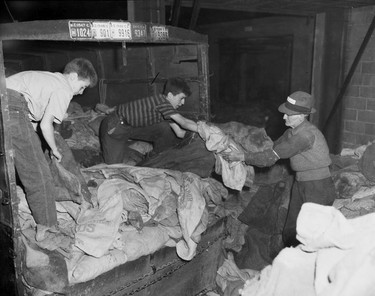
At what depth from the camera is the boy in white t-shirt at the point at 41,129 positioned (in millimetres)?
3320

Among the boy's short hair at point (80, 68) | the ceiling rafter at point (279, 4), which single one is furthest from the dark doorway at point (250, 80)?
the boy's short hair at point (80, 68)

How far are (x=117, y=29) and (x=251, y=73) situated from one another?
39.0 ft

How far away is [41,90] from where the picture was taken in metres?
3.62

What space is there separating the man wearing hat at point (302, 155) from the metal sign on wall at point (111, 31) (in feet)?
5.70

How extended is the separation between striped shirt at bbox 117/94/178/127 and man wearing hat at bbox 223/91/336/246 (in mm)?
1243

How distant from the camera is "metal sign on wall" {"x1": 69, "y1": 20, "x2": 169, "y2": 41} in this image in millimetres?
3555

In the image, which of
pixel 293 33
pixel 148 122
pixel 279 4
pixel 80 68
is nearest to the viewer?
pixel 80 68

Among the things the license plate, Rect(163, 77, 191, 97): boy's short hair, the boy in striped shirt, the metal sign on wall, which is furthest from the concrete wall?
the license plate

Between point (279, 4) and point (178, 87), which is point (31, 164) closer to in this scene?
point (178, 87)

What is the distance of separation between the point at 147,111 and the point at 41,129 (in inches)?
90.9

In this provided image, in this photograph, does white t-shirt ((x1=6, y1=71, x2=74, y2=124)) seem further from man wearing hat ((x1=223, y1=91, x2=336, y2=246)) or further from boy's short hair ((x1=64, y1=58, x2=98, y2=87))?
man wearing hat ((x1=223, y1=91, x2=336, y2=246))

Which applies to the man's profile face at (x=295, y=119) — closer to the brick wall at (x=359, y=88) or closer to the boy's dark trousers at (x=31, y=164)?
the boy's dark trousers at (x=31, y=164)

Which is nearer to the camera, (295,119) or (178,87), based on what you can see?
(295,119)

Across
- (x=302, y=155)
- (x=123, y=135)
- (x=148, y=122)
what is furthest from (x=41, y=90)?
(x=302, y=155)
